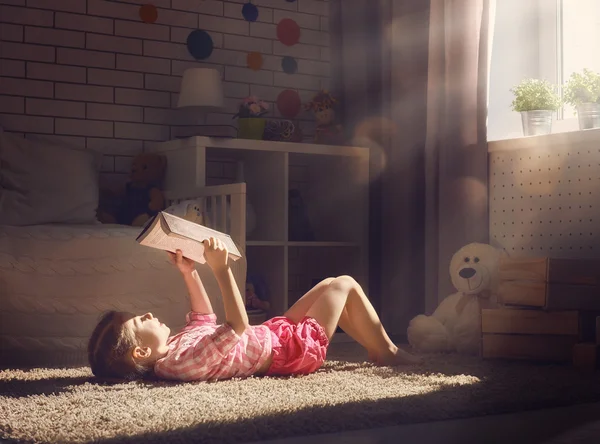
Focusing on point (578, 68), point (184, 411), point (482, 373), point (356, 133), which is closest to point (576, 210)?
point (578, 68)

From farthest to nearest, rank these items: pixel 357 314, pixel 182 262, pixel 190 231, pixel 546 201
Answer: pixel 546 201, pixel 357 314, pixel 182 262, pixel 190 231

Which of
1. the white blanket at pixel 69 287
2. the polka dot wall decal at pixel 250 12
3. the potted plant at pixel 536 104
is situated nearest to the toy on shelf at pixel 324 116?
the polka dot wall decal at pixel 250 12

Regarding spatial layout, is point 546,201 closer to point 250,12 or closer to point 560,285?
point 560,285

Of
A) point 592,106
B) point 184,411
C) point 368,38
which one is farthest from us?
point 368,38

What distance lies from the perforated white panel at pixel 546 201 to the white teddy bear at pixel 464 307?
0.19 meters

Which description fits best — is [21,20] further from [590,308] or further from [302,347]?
[590,308]

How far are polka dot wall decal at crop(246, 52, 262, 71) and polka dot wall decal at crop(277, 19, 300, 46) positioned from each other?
0.51 ft

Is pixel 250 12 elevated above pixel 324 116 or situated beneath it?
elevated above

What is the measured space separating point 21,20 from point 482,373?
2.26 meters

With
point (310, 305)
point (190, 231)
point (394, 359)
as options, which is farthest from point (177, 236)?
point (394, 359)

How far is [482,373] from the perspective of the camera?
252 centimetres

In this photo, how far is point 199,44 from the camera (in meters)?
3.86

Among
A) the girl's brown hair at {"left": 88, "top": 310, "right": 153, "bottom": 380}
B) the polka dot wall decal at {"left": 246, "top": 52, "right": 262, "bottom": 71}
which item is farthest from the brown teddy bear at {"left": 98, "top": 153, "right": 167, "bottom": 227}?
the girl's brown hair at {"left": 88, "top": 310, "right": 153, "bottom": 380}

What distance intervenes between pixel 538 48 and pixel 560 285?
106 cm
